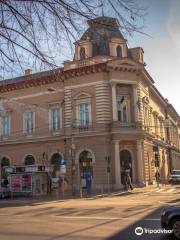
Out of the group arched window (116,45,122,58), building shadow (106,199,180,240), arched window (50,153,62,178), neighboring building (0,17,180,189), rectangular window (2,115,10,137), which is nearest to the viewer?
building shadow (106,199,180,240)

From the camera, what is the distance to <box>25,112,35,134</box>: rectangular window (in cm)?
4675

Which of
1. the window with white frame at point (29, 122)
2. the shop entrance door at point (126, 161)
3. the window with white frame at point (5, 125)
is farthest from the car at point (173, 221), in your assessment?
the window with white frame at point (5, 125)

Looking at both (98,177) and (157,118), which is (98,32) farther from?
(157,118)

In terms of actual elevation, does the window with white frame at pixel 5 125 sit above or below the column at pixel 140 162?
above

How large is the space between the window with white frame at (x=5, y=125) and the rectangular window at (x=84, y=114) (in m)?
10.7

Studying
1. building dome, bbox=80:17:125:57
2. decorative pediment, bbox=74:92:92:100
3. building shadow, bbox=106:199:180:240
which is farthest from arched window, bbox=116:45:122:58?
building dome, bbox=80:17:125:57

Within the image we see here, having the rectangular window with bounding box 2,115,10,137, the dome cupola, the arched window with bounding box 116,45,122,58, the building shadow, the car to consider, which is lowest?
the building shadow

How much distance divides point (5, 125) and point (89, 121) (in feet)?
41.2

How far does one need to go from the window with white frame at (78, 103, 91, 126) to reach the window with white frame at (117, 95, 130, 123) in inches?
130

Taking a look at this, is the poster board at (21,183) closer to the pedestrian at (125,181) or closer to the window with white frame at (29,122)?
the pedestrian at (125,181)

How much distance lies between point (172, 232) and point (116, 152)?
29.1 m

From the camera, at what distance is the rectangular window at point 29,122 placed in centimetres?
4675

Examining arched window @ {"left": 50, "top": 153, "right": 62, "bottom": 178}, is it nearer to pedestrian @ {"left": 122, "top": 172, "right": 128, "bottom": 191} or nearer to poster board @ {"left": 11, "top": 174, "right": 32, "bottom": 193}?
pedestrian @ {"left": 122, "top": 172, "right": 128, "bottom": 191}

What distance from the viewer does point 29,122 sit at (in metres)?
47.4
